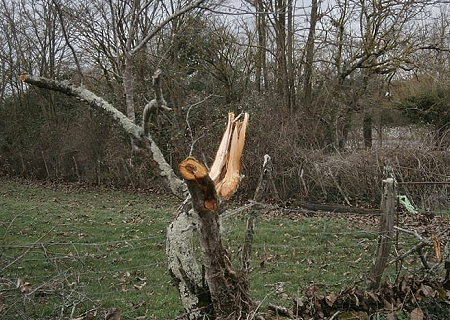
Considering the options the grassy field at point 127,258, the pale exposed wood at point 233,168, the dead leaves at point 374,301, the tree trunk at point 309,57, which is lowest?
the grassy field at point 127,258

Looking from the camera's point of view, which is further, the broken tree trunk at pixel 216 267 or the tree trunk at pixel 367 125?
the tree trunk at pixel 367 125

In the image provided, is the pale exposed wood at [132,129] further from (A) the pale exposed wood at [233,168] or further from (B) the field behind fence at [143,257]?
(A) the pale exposed wood at [233,168]

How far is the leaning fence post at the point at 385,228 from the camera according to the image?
159 inches

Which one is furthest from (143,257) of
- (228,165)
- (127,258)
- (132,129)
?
(228,165)

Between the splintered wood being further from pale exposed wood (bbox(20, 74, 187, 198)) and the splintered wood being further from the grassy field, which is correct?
pale exposed wood (bbox(20, 74, 187, 198))

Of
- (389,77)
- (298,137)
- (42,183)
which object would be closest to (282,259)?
(298,137)

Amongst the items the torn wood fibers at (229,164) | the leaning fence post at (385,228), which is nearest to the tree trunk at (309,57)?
the leaning fence post at (385,228)

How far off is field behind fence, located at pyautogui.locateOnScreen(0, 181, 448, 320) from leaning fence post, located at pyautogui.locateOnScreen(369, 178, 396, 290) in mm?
73

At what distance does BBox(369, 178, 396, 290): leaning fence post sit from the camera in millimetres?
4035

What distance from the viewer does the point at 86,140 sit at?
1988 centimetres

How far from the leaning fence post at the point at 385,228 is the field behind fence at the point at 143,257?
7cm

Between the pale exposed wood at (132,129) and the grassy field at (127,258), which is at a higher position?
the pale exposed wood at (132,129)

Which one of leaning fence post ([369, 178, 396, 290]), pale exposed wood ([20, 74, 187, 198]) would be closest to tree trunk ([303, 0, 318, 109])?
pale exposed wood ([20, 74, 187, 198])

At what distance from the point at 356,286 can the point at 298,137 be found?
11314 mm
